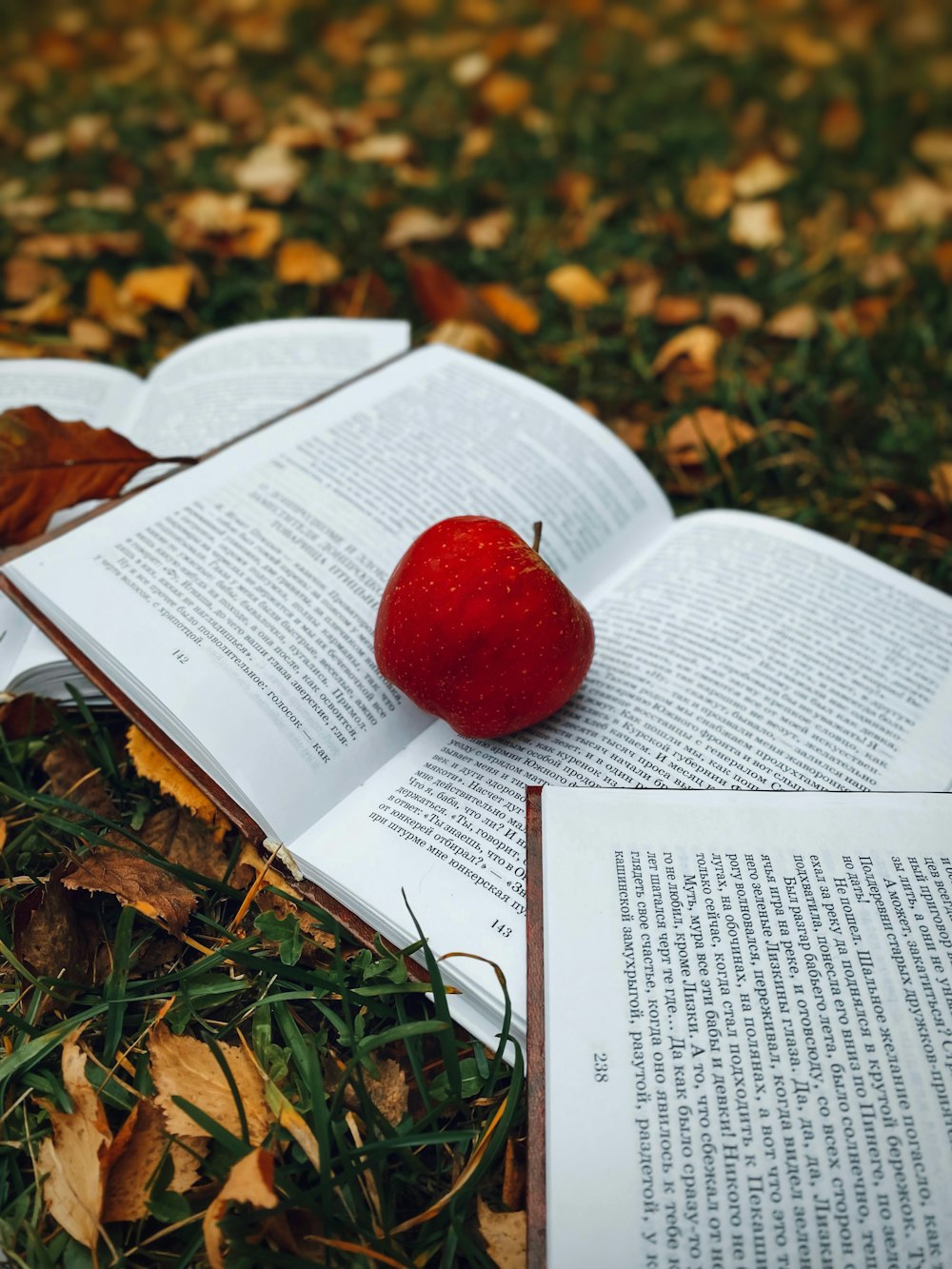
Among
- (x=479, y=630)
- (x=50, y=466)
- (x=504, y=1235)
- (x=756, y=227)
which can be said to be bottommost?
(x=504, y=1235)

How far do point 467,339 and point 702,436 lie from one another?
1.73 feet

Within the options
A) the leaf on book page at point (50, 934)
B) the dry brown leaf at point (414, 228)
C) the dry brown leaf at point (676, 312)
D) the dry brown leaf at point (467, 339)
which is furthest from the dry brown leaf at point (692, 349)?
the leaf on book page at point (50, 934)

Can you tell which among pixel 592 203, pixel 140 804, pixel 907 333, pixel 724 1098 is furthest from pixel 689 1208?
pixel 592 203

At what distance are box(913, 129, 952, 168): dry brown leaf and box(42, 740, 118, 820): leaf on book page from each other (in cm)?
267

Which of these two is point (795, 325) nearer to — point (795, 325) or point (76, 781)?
point (795, 325)

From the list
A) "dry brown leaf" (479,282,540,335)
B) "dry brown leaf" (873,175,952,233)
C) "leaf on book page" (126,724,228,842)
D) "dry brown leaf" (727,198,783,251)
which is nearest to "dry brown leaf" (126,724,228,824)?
"leaf on book page" (126,724,228,842)

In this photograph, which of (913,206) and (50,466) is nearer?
(50,466)

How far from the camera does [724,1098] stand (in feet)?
3.06

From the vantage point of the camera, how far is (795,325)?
2258mm

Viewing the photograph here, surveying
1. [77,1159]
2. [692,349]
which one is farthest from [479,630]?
[692,349]

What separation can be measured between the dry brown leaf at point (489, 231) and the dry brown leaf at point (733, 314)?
0.56 m

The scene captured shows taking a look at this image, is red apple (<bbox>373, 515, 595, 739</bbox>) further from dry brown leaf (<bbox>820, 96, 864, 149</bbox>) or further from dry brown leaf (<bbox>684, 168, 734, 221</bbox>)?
dry brown leaf (<bbox>820, 96, 864, 149</bbox>)

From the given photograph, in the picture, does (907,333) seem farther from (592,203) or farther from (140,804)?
(140,804)

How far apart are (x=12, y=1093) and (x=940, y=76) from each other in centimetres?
353
